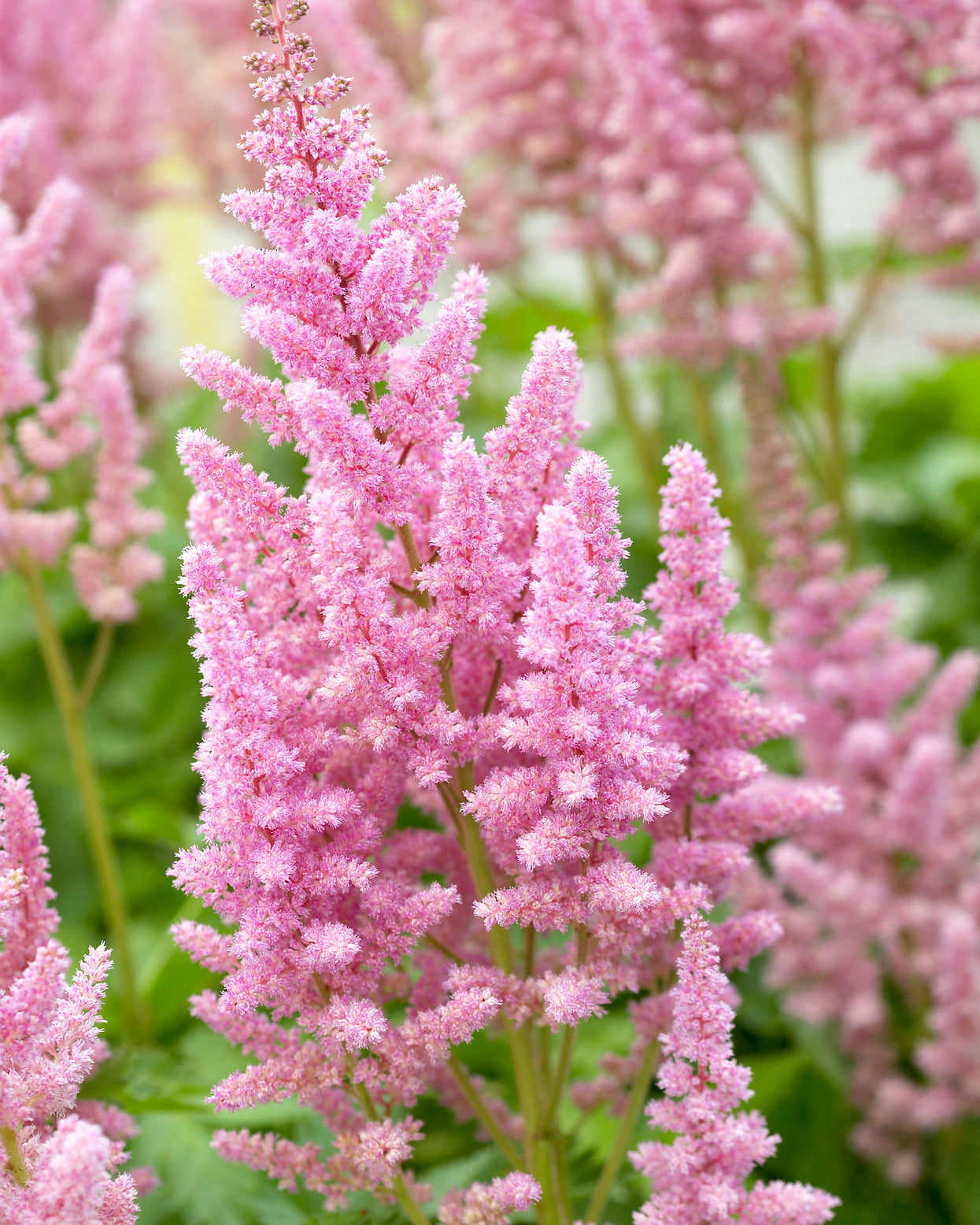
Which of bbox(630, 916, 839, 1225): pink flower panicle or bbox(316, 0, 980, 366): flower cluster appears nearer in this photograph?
bbox(630, 916, 839, 1225): pink flower panicle

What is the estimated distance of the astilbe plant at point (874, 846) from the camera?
0.77 m

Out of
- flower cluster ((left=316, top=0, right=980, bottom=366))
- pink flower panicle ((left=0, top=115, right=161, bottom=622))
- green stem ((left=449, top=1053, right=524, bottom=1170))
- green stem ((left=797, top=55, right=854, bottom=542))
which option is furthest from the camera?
green stem ((left=797, top=55, right=854, bottom=542))

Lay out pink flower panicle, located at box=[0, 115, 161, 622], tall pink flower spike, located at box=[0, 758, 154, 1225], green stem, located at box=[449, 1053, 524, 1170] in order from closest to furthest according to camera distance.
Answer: tall pink flower spike, located at box=[0, 758, 154, 1225] → green stem, located at box=[449, 1053, 524, 1170] → pink flower panicle, located at box=[0, 115, 161, 622]

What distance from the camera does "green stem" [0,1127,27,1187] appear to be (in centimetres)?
39

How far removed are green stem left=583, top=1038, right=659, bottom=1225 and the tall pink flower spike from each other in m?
0.17

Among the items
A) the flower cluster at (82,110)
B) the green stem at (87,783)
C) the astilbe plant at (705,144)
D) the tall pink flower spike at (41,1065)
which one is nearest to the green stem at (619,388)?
the astilbe plant at (705,144)

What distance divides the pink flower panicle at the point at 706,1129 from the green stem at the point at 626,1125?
0.04 meters

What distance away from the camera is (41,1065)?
40cm

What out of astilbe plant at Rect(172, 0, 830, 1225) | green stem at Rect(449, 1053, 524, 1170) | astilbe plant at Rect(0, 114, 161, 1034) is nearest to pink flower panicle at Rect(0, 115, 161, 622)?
astilbe plant at Rect(0, 114, 161, 1034)

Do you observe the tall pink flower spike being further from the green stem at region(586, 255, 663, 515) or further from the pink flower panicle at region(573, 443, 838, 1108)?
the green stem at region(586, 255, 663, 515)

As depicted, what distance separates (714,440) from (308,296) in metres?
0.64

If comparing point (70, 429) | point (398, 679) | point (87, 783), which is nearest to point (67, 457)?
point (70, 429)

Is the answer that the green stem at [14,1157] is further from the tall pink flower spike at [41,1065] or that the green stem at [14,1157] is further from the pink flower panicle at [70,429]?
the pink flower panicle at [70,429]

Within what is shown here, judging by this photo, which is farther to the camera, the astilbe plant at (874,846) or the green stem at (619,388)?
the green stem at (619,388)
